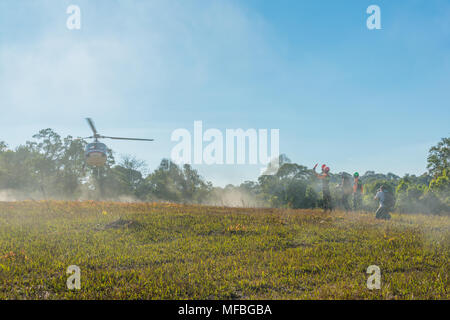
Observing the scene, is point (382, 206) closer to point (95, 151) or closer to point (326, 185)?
point (326, 185)

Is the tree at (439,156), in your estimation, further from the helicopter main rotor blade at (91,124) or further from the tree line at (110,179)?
the helicopter main rotor blade at (91,124)

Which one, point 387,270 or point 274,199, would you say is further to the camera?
point 274,199

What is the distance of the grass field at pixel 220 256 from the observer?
7.38m

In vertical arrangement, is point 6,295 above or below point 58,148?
below

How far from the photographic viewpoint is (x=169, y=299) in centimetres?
686

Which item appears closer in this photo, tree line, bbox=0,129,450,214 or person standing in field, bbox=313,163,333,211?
person standing in field, bbox=313,163,333,211

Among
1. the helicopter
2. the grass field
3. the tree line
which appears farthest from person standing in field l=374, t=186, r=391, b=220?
the tree line

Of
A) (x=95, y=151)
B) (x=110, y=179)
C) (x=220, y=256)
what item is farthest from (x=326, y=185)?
(x=110, y=179)

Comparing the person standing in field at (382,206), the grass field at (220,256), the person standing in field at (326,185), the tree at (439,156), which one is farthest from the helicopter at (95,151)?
the tree at (439,156)

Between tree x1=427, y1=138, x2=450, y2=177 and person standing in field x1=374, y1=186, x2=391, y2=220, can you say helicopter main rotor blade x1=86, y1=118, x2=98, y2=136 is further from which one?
tree x1=427, y1=138, x2=450, y2=177

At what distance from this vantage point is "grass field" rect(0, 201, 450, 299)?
738 cm

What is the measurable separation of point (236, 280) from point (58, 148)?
2958 inches
